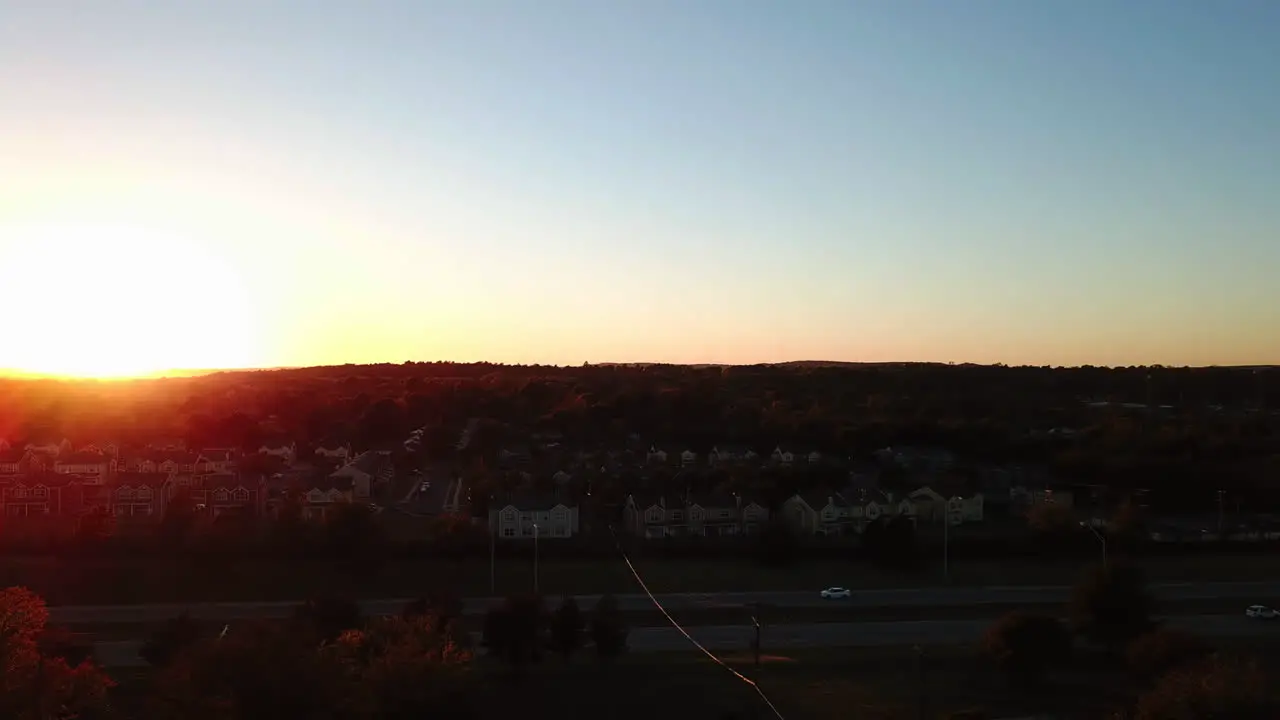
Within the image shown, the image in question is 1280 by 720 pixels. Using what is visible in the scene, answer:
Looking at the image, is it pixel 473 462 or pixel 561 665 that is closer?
pixel 561 665

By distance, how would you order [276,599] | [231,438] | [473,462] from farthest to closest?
[231,438] < [473,462] < [276,599]

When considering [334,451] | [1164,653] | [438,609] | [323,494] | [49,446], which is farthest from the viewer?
[334,451]

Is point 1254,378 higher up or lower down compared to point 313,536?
higher up

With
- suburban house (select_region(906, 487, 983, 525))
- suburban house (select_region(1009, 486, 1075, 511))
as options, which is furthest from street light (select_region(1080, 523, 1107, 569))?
suburban house (select_region(906, 487, 983, 525))

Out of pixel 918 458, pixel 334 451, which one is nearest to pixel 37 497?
pixel 334 451

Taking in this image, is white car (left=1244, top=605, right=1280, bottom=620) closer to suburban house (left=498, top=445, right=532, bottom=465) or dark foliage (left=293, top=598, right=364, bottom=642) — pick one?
dark foliage (left=293, top=598, right=364, bottom=642)

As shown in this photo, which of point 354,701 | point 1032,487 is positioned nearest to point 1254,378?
point 1032,487

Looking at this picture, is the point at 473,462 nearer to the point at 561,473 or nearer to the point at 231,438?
the point at 561,473

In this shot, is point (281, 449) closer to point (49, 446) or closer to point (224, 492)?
point (49, 446)
